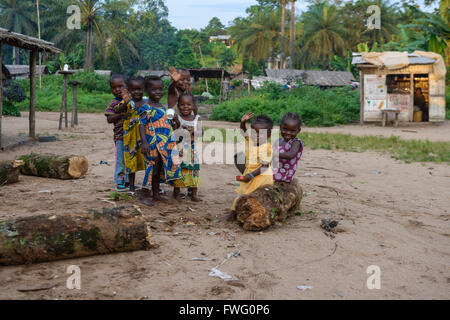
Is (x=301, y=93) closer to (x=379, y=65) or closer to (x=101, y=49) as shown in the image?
(x=379, y=65)

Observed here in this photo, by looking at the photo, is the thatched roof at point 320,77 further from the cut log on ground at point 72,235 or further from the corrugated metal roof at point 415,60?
the cut log on ground at point 72,235

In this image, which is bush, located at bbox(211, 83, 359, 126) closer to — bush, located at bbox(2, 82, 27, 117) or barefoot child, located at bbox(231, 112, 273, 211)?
bush, located at bbox(2, 82, 27, 117)

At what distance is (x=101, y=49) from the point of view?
34781mm

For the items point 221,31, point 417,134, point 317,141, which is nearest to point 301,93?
point 417,134

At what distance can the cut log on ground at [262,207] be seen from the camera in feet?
12.2

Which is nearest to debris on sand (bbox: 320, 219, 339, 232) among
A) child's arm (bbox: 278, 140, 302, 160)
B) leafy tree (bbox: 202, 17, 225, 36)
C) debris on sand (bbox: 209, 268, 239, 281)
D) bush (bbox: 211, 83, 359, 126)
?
child's arm (bbox: 278, 140, 302, 160)

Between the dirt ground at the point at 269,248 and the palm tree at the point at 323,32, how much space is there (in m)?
35.4

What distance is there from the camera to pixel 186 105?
4.44 m

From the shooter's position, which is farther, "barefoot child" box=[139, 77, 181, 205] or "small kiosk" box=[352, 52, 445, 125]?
"small kiosk" box=[352, 52, 445, 125]

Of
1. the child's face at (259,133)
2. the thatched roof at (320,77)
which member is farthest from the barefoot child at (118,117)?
the thatched roof at (320,77)

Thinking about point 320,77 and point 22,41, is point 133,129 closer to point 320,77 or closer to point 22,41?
point 22,41

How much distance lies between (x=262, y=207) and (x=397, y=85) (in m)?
13.7

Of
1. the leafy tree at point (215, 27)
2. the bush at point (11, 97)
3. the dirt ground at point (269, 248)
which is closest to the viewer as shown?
the dirt ground at point (269, 248)

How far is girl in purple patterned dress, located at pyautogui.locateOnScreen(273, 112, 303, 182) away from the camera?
3861 mm
